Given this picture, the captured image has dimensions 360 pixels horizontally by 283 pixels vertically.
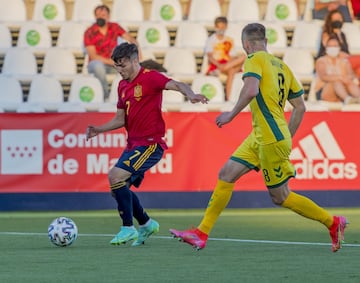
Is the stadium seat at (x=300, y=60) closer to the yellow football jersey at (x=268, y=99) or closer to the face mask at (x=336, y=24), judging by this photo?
the face mask at (x=336, y=24)

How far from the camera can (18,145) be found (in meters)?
16.7

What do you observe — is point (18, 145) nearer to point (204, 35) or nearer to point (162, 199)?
point (162, 199)

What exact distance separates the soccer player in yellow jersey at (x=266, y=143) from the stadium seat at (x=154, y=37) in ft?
33.4

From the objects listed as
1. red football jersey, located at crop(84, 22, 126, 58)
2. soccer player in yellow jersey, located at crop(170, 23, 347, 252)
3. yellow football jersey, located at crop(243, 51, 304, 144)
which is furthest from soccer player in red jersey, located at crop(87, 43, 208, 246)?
red football jersey, located at crop(84, 22, 126, 58)

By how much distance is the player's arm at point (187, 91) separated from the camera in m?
10.1

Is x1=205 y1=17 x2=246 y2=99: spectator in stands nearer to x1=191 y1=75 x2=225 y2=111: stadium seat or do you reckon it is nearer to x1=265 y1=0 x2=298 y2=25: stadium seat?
x1=191 y1=75 x2=225 y2=111: stadium seat

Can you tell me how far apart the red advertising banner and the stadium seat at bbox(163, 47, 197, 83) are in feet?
10.3

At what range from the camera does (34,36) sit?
67.8 ft

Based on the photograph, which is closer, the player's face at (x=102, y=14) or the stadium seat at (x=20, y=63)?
the player's face at (x=102, y=14)

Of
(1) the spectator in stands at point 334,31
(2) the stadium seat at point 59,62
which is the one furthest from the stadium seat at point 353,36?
(2) the stadium seat at point 59,62

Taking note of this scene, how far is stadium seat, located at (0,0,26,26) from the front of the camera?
69.2 ft

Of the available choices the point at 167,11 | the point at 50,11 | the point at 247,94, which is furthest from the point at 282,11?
the point at 247,94

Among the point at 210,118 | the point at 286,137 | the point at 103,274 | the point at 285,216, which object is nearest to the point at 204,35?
the point at 210,118

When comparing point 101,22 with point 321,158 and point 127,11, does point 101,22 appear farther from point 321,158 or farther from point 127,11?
point 321,158
